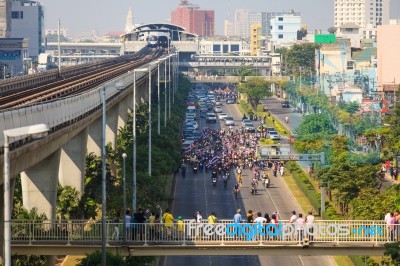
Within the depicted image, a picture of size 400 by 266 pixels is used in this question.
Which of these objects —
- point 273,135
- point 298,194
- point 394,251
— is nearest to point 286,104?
point 273,135

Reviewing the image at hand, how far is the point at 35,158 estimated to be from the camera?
39906mm

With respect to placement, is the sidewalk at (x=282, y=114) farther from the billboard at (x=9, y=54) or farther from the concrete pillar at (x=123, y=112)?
the billboard at (x=9, y=54)

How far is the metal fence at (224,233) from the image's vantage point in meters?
40.2

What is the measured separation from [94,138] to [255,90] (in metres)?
94.9

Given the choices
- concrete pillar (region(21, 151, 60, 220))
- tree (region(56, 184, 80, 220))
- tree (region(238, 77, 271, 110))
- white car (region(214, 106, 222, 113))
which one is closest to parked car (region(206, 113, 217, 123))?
white car (region(214, 106, 222, 113))

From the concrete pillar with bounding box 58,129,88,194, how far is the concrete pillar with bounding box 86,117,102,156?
9414 mm

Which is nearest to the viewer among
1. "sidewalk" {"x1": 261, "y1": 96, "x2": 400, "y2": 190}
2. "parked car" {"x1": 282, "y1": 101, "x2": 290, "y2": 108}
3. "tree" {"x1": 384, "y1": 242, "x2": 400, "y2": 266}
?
"tree" {"x1": 384, "y1": 242, "x2": 400, "y2": 266}

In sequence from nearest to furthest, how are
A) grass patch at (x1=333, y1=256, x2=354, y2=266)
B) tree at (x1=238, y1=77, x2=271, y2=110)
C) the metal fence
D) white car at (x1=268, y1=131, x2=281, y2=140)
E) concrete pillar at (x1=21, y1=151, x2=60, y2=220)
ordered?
1. the metal fence
2. concrete pillar at (x1=21, y1=151, x2=60, y2=220)
3. grass patch at (x1=333, y1=256, x2=354, y2=266)
4. white car at (x1=268, y1=131, x2=281, y2=140)
5. tree at (x1=238, y1=77, x2=271, y2=110)

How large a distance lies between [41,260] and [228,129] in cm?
8282

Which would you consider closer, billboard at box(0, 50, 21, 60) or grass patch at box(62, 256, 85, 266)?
grass patch at box(62, 256, 85, 266)

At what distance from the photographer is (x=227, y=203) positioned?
74.6 metres

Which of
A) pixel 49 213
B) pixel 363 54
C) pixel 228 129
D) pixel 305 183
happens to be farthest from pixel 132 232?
pixel 363 54

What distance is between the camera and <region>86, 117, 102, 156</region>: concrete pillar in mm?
68312

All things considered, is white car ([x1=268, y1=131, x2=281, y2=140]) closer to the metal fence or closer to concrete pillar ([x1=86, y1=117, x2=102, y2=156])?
concrete pillar ([x1=86, y1=117, x2=102, y2=156])
